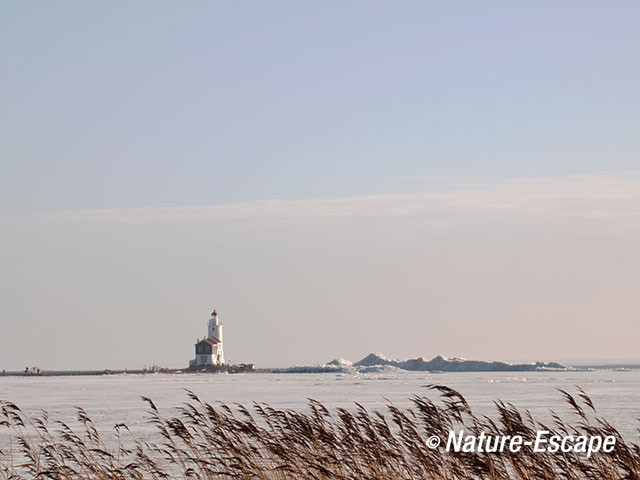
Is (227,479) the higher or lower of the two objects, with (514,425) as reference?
lower

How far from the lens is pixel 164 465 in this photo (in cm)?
2145

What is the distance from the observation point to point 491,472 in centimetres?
1048

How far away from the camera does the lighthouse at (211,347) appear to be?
156 m

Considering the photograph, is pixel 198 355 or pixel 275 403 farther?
pixel 198 355

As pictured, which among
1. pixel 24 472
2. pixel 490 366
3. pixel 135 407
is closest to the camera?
pixel 24 472

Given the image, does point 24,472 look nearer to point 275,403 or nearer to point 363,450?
point 363,450

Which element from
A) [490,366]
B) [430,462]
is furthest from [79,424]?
[490,366]

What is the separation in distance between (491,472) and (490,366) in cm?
19218

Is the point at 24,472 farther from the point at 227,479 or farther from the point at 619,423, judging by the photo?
the point at 619,423

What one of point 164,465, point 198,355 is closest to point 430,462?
point 164,465

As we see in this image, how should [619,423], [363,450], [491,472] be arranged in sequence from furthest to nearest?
[619,423] → [363,450] → [491,472]

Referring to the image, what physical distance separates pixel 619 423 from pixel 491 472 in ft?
81.2

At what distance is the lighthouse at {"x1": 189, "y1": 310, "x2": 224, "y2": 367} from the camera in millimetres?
156250

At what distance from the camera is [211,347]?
156375 millimetres
